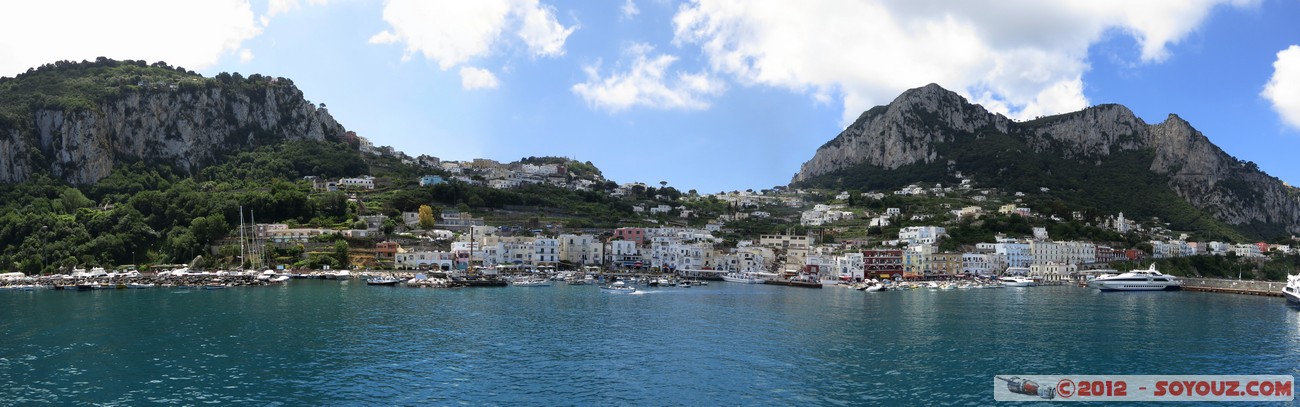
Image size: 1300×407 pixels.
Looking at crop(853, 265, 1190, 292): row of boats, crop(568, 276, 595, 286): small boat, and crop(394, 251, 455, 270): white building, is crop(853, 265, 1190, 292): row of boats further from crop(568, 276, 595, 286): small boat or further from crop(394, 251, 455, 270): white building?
crop(394, 251, 455, 270): white building

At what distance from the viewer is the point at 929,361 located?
27781 mm

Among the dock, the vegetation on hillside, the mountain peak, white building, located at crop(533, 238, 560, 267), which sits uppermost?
the mountain peak

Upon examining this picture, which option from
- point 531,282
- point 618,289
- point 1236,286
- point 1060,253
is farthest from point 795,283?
point 1236,286

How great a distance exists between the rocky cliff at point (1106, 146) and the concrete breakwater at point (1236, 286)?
88.4m

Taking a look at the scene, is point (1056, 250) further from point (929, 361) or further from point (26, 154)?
point (26, 154)

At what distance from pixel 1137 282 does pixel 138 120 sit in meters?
133

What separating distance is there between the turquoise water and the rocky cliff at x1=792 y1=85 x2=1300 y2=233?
12678 cm

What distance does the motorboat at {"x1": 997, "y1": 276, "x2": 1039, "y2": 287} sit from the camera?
8419cm

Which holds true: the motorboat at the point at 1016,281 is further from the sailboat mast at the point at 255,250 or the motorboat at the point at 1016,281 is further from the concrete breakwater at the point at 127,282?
the sailboat mast at the point at 255,250

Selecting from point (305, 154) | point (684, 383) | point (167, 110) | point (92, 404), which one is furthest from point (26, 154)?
point (684, 383)

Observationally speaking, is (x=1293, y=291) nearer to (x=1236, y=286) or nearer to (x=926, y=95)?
(x=1236, y=286)

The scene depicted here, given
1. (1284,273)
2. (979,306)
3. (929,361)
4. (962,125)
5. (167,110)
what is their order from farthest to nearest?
(962,125) < (167,110) < (1284,273) < (979,306) < (929,361)

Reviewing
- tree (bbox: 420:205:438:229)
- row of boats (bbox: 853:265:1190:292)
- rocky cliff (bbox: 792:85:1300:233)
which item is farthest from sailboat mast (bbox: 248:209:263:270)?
rocky cliff (bbox: 792:85:1300:233)

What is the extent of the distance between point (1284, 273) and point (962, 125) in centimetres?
10404
